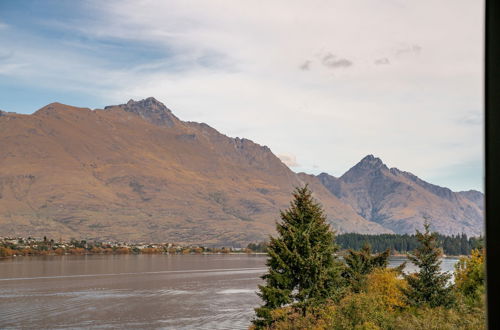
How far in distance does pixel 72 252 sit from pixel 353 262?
17002 centimetres

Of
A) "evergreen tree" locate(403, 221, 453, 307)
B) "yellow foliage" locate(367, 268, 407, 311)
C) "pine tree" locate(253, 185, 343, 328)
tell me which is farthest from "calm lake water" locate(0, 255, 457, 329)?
"pine tree" locate(253, 185, 343, 328)

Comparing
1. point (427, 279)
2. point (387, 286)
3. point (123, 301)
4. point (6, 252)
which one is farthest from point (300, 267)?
point (6, 252)

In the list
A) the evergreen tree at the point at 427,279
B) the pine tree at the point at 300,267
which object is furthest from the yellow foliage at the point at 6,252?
the evergreen tree at the point at 427,279

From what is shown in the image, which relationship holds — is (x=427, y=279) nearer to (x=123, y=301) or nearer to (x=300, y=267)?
(x=300, y=267)

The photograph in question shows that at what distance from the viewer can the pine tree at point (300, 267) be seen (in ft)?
87.3

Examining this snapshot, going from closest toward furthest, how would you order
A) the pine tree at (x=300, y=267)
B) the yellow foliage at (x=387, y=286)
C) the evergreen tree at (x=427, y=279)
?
the pine tree at (x=300, y=267), the evergreen tree at (x=427, y=279), the yellow foliage at (x=387, y=286)

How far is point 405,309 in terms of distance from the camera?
31.0 metres

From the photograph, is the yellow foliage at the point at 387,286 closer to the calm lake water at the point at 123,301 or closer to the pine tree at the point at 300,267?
the pine tree at the point at 300,267

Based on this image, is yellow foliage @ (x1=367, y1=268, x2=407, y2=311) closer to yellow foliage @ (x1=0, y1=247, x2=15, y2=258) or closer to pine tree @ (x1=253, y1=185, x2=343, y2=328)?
pine tree @ (x1=253, y1=185, x2=343, y2=328)

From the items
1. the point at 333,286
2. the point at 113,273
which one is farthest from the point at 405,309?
the point at 113,273

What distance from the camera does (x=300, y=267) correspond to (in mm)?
27016

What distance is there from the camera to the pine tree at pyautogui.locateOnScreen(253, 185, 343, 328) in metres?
26.6

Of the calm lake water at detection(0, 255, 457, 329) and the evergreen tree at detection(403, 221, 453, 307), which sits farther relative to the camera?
the calm lake water at detection(0, 255, 457, 329)
